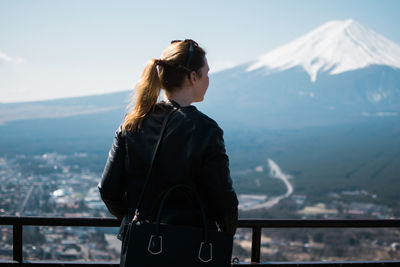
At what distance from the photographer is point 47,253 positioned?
51.6 feet

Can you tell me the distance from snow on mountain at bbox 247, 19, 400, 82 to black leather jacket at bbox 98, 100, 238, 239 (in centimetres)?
11804

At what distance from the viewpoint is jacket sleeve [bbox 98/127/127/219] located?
165cm

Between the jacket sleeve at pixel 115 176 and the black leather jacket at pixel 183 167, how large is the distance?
6 centimetres

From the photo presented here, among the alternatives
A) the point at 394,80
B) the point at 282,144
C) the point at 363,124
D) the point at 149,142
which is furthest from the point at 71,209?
the point at 394,80

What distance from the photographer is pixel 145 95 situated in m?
1.65

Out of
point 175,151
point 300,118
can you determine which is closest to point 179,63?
point 175,151

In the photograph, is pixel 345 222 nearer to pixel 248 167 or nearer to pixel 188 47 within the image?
pixel 188 47

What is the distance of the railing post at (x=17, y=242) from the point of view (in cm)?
294

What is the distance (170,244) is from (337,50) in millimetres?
125379

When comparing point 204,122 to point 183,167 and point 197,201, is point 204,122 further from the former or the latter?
point 197,201

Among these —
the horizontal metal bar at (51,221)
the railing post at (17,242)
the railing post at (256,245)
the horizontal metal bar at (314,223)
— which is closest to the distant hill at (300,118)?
the horizontal metal bar at (314,223)

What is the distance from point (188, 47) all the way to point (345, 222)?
2041 mm

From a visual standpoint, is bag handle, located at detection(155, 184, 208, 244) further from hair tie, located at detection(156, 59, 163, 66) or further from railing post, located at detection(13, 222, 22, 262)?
railing post, located at detection(13, 222, 22, 262)

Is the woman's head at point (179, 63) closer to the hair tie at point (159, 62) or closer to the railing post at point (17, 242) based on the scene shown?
the hair tie at point (159, 62)
